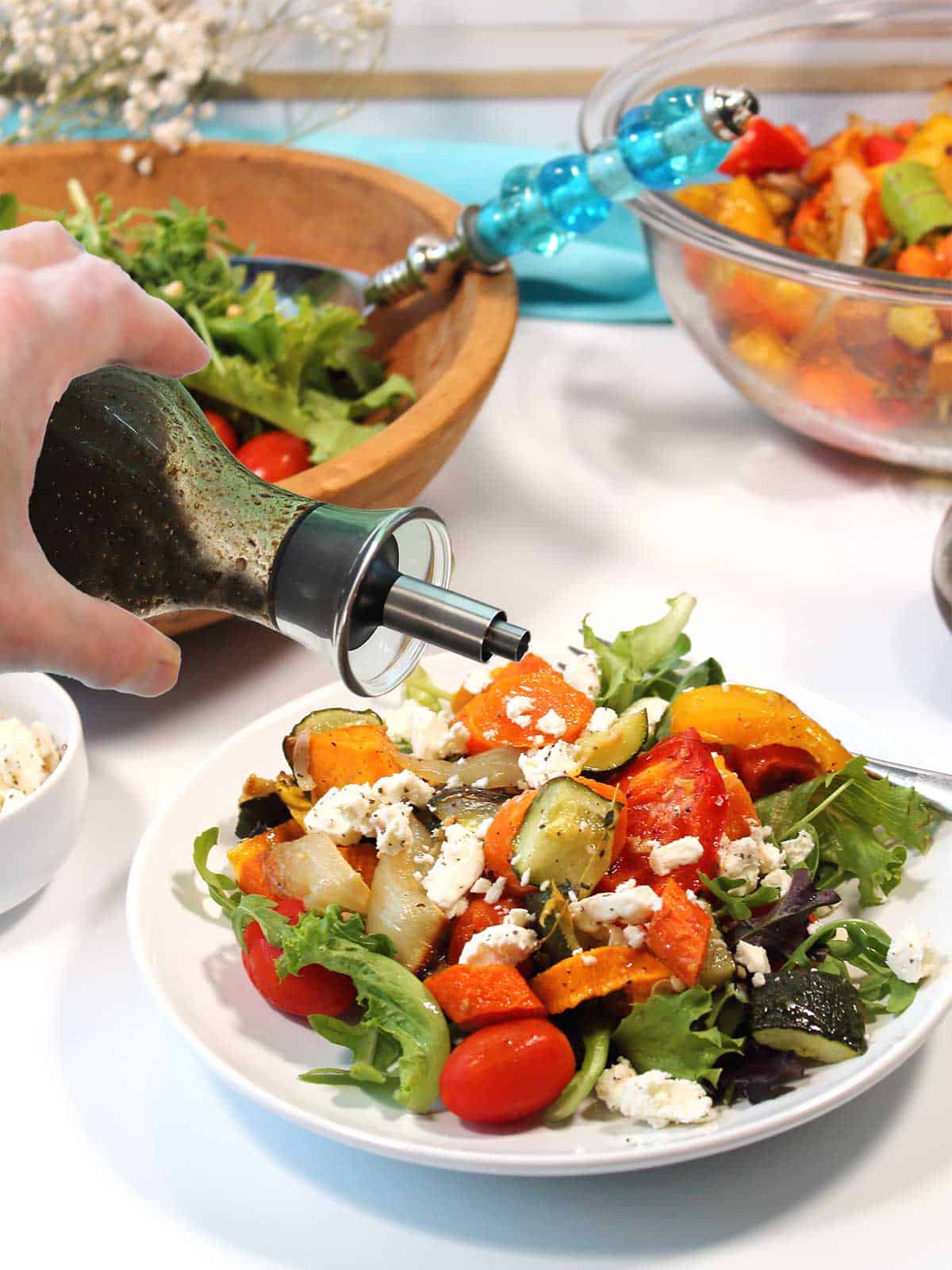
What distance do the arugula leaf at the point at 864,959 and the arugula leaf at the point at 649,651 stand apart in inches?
9.8

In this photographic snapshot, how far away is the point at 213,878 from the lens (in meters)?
0.82

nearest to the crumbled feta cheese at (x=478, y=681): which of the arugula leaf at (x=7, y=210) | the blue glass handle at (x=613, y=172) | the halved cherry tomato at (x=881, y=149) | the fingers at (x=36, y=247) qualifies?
the fingers at (x=36, y=247)

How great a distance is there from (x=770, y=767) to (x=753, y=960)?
0.16m

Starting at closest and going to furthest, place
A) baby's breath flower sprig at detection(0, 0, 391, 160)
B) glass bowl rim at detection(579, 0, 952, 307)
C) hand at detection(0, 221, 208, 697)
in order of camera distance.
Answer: hand at detection(0, 221, 208, 697)
glass bowl rim at detection(579, 0, 952, 307)
baby's breath flower sprig at detection(0, 0, 391, 160)

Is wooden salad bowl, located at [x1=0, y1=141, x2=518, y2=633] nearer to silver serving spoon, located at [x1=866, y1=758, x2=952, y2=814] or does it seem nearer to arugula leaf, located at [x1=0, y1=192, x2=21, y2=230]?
arugula leaf, located at [x1=0, y1=192, x2=21, y2=230]

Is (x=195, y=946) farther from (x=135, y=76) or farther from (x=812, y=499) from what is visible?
(x=135, y=76)

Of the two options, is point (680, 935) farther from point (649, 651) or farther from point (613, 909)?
point (649, 651)

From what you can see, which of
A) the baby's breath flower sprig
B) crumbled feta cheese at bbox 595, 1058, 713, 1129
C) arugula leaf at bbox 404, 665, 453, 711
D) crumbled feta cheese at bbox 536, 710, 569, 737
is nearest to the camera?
crumbled feta cheese at bbox 595, 1058, 713, 1129

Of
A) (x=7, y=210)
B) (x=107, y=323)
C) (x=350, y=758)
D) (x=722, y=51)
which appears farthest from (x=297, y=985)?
(x=722, y=51)

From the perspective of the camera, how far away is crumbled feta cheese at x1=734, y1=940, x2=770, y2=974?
2.40 feet

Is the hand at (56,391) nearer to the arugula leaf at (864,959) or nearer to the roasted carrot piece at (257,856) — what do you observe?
the roasted carrot piece at (257,856)

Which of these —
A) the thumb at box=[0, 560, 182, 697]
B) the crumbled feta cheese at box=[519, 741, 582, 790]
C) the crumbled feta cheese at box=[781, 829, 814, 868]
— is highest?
the thumb at box=[0, 560, 182, 697]

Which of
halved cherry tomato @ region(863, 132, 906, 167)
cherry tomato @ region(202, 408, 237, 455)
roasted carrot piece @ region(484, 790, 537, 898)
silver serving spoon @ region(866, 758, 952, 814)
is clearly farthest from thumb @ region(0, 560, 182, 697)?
halved cherry tomato @ region(863, 132, 906, 167)

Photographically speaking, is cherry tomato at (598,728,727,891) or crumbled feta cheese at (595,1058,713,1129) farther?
cherry tomato at (598,728,727,891)
